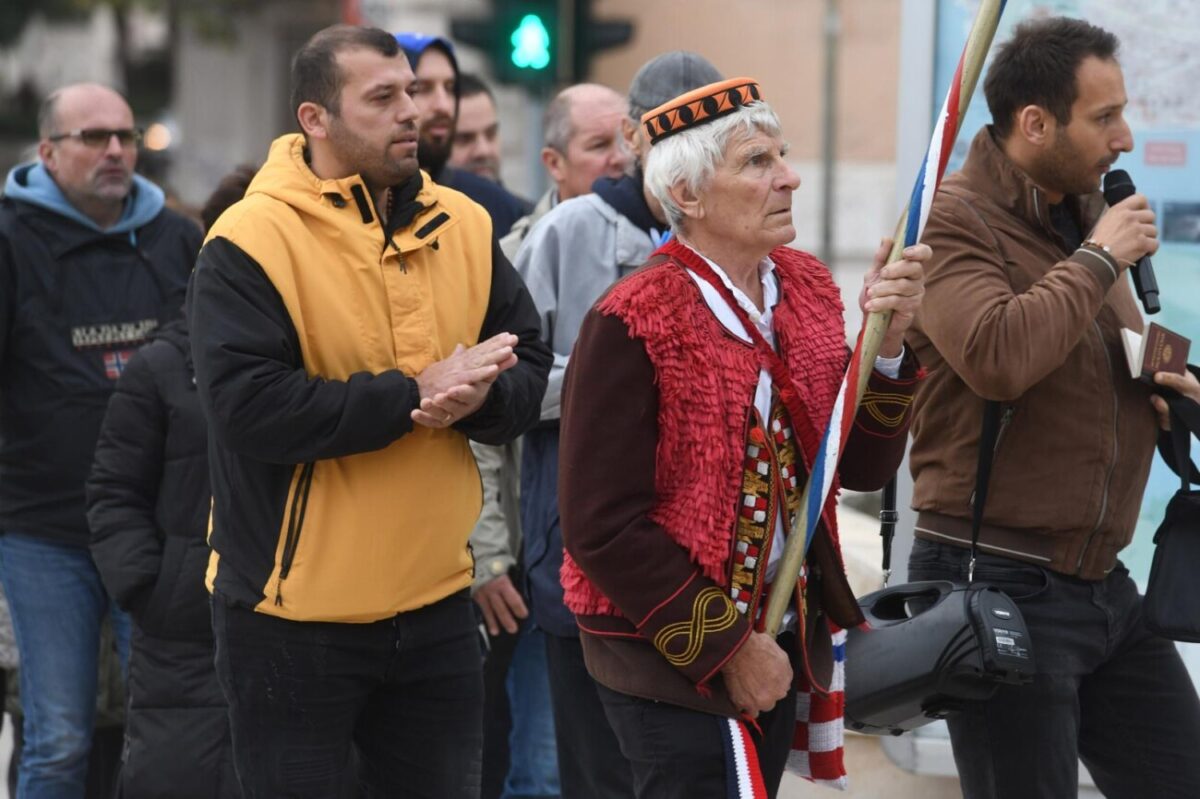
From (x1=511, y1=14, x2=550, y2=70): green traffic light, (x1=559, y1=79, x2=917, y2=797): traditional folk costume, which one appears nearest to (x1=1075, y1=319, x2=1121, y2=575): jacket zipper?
(x1=559, y1=79, x2=917, y2=797): traditional folk costume

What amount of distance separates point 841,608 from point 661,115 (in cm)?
91

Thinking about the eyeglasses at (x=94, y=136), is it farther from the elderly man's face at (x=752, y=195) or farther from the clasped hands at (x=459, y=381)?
the elderly man's face at (x=752, y=195)

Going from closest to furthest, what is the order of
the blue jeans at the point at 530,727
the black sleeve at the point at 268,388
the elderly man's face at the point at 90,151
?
the black sleeve at the point at 268,388
the elderly man's face at the point at 90,151
the blue jeans at the point at 530,727

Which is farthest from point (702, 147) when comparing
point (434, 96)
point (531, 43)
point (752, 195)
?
point (531, 43)

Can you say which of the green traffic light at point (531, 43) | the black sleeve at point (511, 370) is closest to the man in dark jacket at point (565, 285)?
the black sleeve at point (511, 370)

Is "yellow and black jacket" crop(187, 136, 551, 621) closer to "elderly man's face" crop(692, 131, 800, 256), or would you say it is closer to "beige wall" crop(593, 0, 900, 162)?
"elderly man's face" crop(692, 131, 800, 256)

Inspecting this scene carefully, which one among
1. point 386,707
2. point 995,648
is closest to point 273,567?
point 386,707

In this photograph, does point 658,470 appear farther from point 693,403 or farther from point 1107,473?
point 1107,473

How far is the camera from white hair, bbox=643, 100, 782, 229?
10.8 feet

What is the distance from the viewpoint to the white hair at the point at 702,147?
3279mm

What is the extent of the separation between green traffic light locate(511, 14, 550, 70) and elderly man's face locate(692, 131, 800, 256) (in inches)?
291

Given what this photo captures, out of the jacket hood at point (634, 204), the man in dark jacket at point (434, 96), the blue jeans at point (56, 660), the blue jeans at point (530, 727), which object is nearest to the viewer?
the jacket hood at point (634, 204)

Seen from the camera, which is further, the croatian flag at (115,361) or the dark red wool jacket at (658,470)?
the croatian flag at (115,361)

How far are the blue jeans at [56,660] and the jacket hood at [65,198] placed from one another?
868mm
